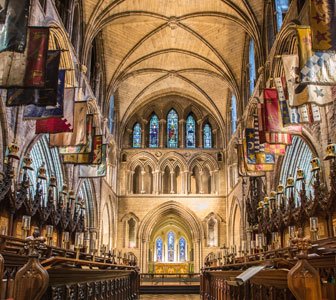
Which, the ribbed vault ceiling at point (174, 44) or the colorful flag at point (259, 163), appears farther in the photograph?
the ribbed vault ceiling at point (174, 44)

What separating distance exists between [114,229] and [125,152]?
19.7ft

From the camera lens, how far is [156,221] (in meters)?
31.7

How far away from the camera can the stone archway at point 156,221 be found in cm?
3055

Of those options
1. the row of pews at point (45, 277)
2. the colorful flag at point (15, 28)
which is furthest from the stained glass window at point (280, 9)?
the row of pews at point (45, 277)

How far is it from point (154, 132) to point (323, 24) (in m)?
25.3

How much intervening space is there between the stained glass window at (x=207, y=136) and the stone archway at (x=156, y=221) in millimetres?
5369

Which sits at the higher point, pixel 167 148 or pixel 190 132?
pixel 190 132

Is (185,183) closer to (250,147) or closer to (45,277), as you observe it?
(250,147)

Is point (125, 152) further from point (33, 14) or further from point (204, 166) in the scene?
point (33, 14)

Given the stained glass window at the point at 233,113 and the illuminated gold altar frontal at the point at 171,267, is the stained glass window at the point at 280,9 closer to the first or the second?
the stained glass window at the point at 233,113

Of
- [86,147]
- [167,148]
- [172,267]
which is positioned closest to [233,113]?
[167,148]

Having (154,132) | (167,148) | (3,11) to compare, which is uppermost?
(154,132)

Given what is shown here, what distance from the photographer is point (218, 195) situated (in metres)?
31.4

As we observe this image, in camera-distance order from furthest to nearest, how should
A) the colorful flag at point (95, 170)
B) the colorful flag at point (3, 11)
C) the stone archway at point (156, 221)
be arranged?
1. the stone archway at point (156, 221)
2. the colorful flag at point (95, 170)
3. the colorful flag at point (3, 11)
